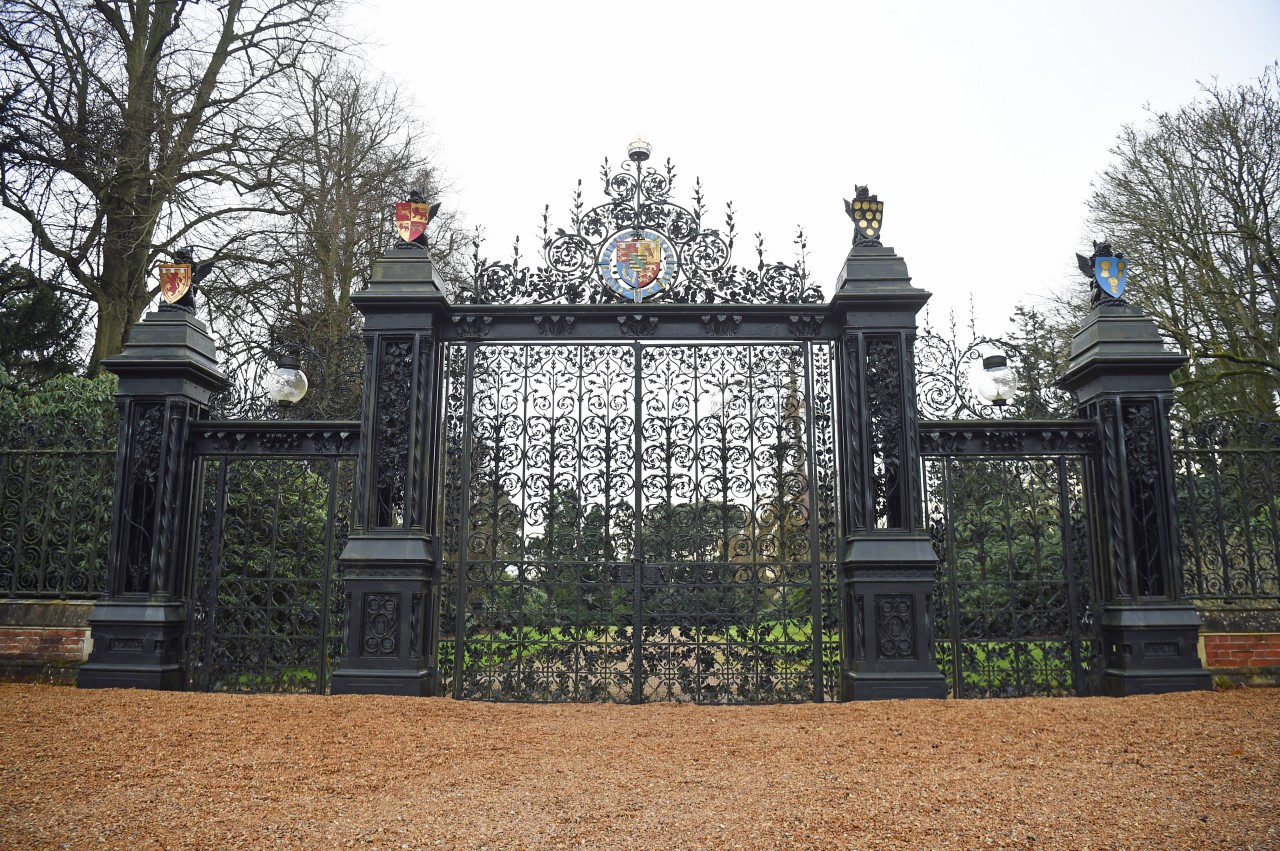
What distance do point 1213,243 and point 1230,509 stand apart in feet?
30.0

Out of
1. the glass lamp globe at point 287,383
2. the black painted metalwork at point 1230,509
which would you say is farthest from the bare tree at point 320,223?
the black painted metalwork at point 1230,509

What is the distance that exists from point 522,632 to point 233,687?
241 cm

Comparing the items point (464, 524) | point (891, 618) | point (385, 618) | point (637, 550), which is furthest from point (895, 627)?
point (385, 618)

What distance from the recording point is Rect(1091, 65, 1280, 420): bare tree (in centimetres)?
1320

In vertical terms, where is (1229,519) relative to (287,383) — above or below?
below

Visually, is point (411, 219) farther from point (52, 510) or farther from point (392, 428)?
point (52, 510)

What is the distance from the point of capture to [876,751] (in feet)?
15.1

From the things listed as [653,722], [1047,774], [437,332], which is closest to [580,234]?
[437,332]

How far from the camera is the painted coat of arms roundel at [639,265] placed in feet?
23.7

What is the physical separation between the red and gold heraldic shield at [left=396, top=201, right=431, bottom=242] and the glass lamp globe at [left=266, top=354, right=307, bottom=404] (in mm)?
1580

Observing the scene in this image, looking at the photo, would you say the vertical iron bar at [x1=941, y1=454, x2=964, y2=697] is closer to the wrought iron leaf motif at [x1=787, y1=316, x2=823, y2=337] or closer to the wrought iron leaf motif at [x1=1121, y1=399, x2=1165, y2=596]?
the wrought iron leaf motif at [x1=1121, y1=399, x2=1165, y2=596]

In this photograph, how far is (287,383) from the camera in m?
7.50

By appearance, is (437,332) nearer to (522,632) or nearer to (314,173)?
(522,632)

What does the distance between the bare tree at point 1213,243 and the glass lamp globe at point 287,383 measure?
12.3 m
